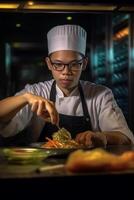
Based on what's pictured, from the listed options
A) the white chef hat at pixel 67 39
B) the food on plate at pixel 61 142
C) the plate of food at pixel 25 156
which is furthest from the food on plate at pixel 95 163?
the white chef hat at pixel 67 39

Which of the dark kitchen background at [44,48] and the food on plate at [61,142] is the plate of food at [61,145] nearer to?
the food on plate at [61,142]

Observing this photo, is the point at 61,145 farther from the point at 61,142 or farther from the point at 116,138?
the point at 116,138

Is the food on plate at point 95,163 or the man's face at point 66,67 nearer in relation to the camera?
the food on plate at point 95,163

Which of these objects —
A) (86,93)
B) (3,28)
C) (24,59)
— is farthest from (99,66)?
(86,93)

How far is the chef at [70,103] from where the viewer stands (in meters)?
2.92

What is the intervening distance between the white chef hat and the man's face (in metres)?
0.05

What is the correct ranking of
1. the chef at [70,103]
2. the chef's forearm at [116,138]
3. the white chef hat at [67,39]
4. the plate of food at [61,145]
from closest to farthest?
the plate of food at [61,145] → the chef's forearm at [116,138] → the chef at [70,103] → the white chef hat at [67,39]

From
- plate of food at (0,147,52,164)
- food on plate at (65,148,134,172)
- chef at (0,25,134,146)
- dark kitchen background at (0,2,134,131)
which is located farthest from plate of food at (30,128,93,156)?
dark kitchen background at (0,2,134,131)

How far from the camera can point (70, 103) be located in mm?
3203

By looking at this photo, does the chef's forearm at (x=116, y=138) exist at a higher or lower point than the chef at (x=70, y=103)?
lower

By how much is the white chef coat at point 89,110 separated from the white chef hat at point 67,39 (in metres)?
0.36

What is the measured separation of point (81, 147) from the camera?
2.11m

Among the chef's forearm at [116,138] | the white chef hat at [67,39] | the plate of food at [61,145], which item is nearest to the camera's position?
the plate of food at [61,145]

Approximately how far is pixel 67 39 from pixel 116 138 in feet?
2.85
